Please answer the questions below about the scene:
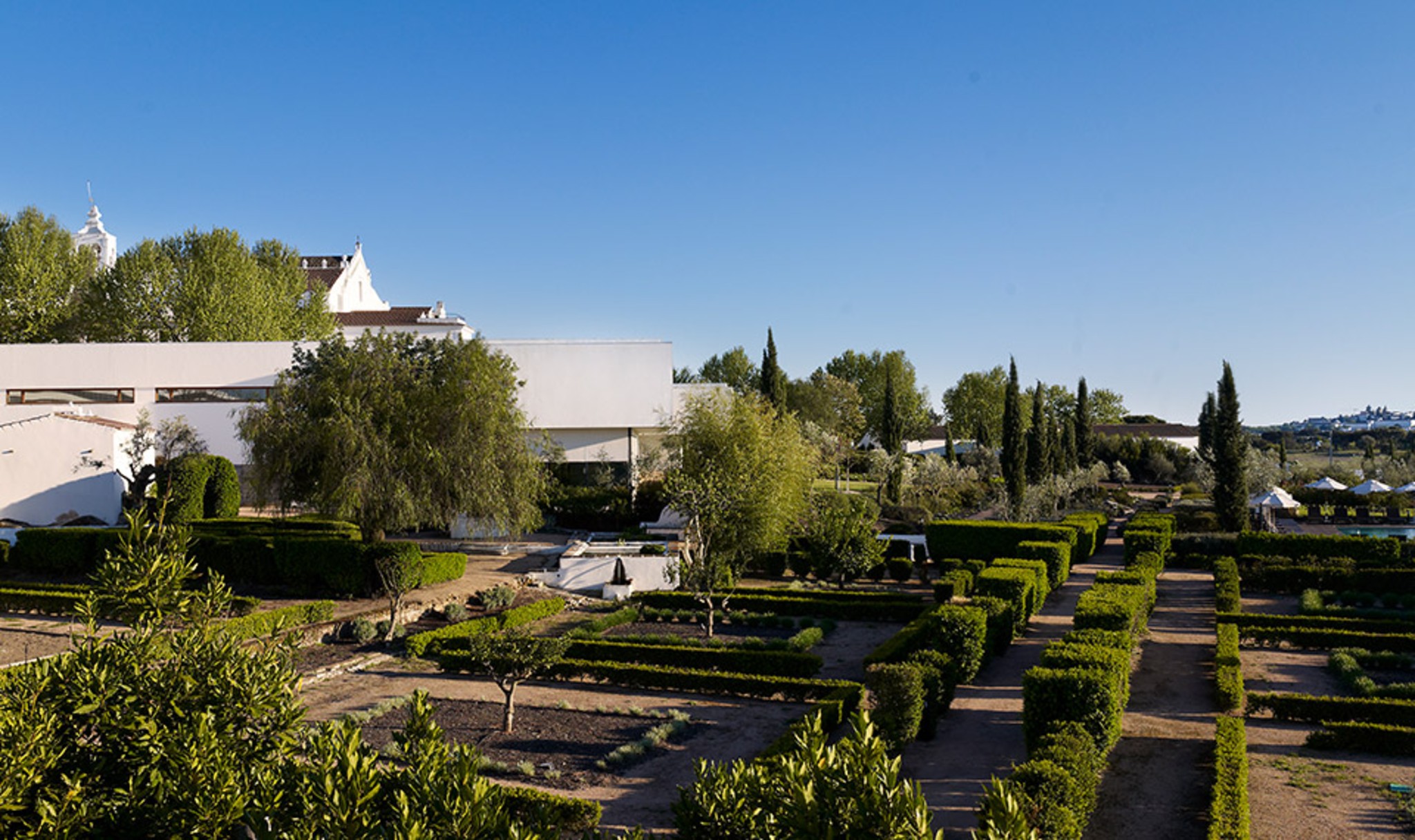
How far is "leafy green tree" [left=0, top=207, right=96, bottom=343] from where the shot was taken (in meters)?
48.2

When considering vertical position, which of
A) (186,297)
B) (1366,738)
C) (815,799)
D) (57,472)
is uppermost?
(186,297)

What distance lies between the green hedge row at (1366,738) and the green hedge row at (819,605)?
10647mm

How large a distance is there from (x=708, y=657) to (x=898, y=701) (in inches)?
212

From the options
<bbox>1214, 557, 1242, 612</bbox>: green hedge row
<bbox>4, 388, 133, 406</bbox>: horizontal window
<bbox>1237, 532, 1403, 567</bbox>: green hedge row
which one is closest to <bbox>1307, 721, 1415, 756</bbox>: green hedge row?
<bbox>1214, 557, 1242, 612</bbox>: green hedge row

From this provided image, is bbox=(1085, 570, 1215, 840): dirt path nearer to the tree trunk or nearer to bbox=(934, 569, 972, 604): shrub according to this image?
bbox=(934, 569, 972, 604): shrub

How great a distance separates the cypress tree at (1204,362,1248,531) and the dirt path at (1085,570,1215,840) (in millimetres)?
16400

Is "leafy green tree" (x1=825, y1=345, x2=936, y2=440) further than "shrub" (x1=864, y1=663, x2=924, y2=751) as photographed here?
Yes

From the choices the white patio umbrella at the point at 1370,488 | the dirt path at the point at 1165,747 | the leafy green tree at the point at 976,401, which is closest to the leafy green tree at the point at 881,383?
the leafy green tree at the point at 976,401

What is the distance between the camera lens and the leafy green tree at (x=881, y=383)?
89.8m

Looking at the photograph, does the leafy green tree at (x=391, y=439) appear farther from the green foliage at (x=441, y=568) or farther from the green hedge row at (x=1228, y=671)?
the green hedge row at (x=1228, y=671)

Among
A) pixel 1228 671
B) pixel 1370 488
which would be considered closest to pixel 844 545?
pixel 1228 671

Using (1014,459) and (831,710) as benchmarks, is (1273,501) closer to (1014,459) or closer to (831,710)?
(1014,459)

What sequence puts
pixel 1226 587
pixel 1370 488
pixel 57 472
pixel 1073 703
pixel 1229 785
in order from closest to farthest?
pixel 1229 785 < pixel 1073 703 < pixel 1226 587 < pixel 57 472 < pixel 1370 488

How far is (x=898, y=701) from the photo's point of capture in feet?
43.4
